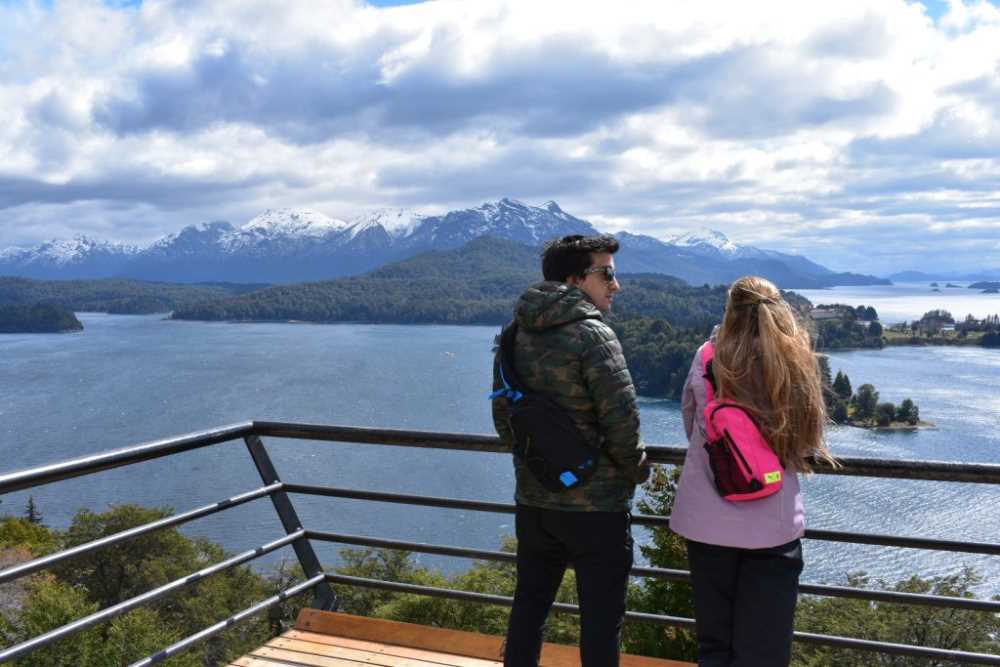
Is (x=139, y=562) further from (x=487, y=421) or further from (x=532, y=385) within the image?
(x=532, y=385)

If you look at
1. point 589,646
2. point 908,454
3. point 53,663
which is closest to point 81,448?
point 53,663

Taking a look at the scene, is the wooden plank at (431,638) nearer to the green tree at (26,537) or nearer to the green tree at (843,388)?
the green tree at (26,537)

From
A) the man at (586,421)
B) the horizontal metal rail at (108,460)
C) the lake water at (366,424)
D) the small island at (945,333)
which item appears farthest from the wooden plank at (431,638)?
the small island at (945,333)

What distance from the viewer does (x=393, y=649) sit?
11.2ft

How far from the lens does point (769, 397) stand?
→ 2260 mm

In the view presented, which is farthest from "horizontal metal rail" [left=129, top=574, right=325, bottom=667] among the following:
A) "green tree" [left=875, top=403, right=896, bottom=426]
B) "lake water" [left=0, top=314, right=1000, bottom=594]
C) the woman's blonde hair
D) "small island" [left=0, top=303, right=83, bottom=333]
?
"small island" [left=0, top=303, right=83, bottom=333]

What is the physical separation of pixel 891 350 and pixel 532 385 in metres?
113

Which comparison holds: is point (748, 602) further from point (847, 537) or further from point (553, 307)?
point (553, 307)

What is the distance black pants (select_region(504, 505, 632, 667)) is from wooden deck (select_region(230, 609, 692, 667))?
1.92 feet

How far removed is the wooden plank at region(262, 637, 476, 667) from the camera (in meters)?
3.27

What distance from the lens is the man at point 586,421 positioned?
7.82 feet

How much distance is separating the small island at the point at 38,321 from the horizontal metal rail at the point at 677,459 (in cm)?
16586

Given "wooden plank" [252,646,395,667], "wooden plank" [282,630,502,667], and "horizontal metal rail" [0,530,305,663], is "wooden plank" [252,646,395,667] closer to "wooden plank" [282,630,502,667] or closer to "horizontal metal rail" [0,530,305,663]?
"wooden plank" [282,630,502,667]

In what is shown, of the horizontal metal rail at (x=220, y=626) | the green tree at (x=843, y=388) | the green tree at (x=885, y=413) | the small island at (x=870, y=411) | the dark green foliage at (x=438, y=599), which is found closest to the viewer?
the horizontal metal rail at (x=220, y=626)
